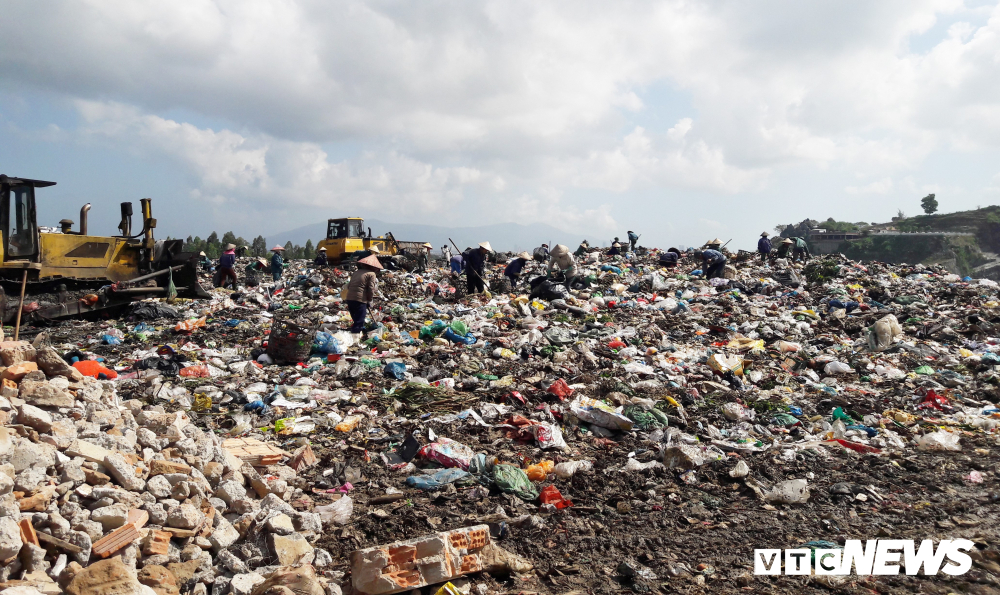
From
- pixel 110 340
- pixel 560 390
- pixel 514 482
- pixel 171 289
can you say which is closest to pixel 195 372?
pixel 110 340

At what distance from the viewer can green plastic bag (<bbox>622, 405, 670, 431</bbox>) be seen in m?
4.64

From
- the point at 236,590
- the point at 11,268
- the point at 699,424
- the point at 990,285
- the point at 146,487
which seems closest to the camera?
the point at 236,590

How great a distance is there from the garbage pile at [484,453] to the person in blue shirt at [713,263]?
172 inches

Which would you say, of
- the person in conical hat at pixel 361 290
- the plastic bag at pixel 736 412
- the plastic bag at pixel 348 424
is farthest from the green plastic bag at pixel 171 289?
the plastic bag at pixel 736 412

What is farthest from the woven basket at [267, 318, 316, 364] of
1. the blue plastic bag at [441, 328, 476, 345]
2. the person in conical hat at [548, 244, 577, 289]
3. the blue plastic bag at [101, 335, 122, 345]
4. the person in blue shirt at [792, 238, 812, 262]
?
the person in blue shirt at [792, 238, 812, 262]

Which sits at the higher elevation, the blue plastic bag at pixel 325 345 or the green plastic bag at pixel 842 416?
the blue plastic bag at pixel 325 345

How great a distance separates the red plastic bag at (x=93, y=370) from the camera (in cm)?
533

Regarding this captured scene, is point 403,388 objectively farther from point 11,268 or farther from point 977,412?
point 11,268

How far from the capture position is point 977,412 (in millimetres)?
5188

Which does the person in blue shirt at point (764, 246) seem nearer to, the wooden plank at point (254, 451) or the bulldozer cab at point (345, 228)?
the bulldozer cab at point (345, 228)

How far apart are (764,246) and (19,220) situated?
17250mm

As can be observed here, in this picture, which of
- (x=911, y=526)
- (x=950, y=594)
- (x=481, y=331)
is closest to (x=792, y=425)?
(x=911, y=526)

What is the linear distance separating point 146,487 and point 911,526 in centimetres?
412

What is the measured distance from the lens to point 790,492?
346 centimetres
